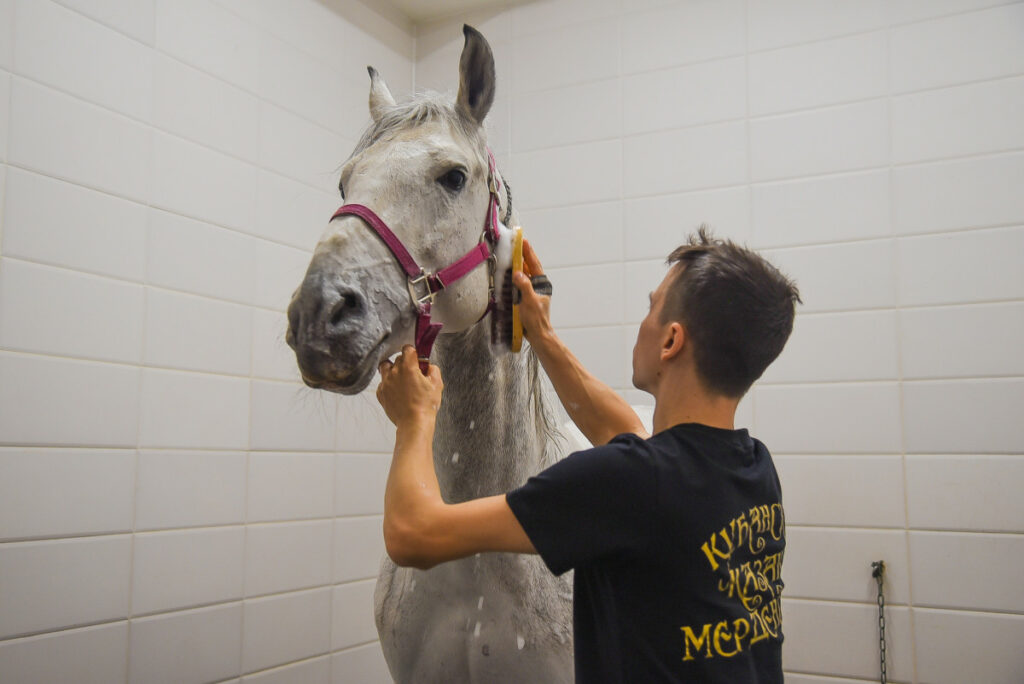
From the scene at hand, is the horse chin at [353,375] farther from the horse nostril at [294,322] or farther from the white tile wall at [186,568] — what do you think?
the white tile wall at [186,568]

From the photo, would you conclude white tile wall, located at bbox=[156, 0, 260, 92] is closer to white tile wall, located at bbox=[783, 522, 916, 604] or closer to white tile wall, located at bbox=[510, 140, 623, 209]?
white tile wall, located at bbox=[510, 140, 623, 209]

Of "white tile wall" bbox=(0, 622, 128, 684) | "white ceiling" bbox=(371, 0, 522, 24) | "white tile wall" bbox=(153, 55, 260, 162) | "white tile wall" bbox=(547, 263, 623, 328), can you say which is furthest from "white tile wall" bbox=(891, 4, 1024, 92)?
"white tile wall" bbox=(0, 622, 128, 684)

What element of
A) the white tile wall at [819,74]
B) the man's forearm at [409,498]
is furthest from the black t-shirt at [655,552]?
the white tile wall at [819,74]

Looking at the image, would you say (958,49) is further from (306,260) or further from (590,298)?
(306,260)

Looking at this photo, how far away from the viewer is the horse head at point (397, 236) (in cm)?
99

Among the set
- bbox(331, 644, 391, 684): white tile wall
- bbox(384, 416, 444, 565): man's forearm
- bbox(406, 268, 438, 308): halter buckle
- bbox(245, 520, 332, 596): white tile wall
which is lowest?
bbox(331, 644, 391, 684): white tile wall

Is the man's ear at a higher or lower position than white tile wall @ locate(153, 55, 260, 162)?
lower

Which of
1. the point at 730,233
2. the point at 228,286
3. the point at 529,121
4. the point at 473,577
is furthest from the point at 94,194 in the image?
the point at 730,233

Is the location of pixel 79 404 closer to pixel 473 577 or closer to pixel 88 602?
pixel 88 602

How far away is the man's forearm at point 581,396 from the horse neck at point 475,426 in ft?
0.28

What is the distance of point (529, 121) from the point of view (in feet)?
9.39

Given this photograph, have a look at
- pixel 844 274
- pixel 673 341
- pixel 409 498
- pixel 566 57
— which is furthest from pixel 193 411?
pixel 844 274

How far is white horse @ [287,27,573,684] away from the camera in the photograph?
113 cm

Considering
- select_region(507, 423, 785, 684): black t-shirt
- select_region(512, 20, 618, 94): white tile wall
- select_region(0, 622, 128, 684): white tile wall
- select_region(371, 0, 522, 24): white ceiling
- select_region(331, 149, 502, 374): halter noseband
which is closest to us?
select_region(507, 423, 785, 684): black t-shirt
